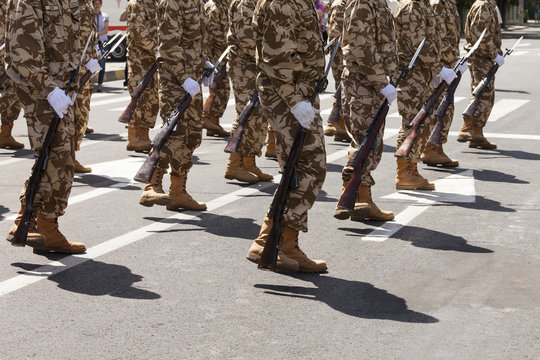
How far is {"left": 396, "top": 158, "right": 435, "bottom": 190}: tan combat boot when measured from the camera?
9.16 meters

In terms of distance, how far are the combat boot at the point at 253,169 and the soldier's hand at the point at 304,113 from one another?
3732 millimetres

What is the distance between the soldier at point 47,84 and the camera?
20.4ft

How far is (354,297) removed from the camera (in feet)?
18.7

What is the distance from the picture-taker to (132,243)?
23.1 feet

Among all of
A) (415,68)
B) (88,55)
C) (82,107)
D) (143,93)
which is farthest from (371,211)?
(143,93)

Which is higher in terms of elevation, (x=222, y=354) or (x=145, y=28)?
(x=145, y=28)

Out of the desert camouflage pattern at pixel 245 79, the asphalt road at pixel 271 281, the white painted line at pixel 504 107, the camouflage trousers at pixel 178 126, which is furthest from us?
the white painted line at pixel 504 107

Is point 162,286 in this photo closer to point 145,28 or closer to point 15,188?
point 15,188

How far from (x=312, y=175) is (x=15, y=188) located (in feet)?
13.4

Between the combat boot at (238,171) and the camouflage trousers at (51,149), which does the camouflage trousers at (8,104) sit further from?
the camouflage trousers at (51,149)

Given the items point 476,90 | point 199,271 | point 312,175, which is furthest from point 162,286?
point 476,90

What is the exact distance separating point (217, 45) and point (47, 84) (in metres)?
6.10

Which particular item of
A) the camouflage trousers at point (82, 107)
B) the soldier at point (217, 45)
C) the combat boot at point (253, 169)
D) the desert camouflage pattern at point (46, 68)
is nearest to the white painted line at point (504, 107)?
the soldier at point (217, 45)

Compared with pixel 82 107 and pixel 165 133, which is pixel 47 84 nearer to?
pixel 165 133
